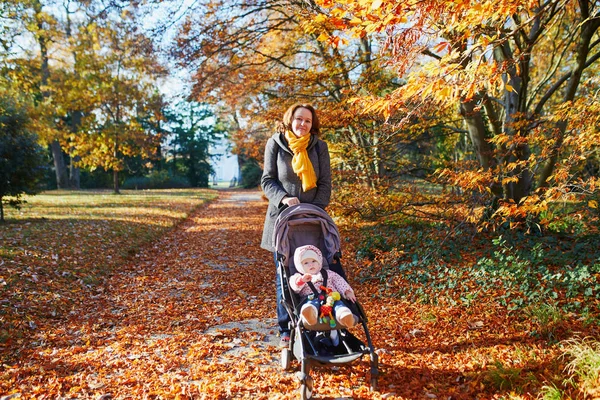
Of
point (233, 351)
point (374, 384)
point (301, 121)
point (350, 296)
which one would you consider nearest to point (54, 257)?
point (233, 351)

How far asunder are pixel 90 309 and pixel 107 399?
2.44 m

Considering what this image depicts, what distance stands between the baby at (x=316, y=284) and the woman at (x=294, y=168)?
0.41 m

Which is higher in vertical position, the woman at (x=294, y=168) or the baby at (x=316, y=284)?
the woman at (x=294, y=168)

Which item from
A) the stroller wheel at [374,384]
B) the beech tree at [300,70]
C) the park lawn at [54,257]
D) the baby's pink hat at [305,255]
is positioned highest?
the beech tree at [300,70]

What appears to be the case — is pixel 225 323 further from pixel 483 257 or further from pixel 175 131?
pixel 175 131

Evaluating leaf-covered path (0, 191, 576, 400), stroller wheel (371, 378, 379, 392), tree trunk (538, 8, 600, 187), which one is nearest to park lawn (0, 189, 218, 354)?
leaf-covered path (0, 191, 576, 400)

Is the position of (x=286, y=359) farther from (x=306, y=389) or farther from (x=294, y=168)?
(x=294, y=168)

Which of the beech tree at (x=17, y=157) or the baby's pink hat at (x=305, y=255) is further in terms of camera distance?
the beech tree at (x=17, y=157)

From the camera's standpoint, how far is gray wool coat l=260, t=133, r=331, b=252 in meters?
4.02

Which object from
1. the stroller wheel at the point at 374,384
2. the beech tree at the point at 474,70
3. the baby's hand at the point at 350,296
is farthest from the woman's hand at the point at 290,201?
the stroller wheel at the point at 374,384

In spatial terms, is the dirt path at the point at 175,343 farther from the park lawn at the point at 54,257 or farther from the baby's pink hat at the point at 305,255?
the baby's pink hat at the point at 305,255

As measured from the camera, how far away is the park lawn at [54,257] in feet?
15.8

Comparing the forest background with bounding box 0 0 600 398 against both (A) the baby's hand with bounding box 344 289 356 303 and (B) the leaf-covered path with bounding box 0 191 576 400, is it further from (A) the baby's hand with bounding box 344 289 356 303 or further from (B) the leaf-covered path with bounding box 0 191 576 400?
(A) the baby's hand with bounding box 344 289 356 303

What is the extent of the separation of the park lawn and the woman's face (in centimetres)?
328
